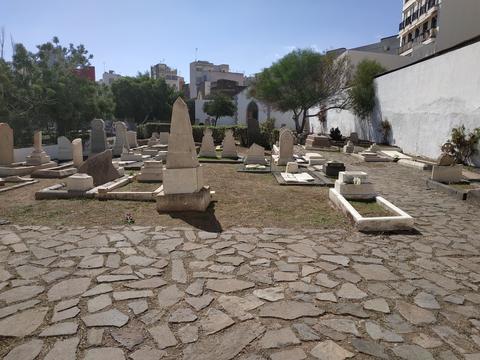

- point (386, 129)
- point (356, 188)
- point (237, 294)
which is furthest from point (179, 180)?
point (386, 129)

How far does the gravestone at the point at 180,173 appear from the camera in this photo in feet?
23.0

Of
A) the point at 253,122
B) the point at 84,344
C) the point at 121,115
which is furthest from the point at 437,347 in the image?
the point at 121,115

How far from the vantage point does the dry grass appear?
6355mm

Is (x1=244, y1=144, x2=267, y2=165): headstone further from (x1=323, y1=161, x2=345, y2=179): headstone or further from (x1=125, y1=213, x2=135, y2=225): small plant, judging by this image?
(x1=125, y1=213, x2=135, y2=225): small plant

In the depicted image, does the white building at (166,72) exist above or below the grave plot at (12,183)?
above

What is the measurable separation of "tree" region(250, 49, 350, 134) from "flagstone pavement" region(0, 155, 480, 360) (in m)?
26.4

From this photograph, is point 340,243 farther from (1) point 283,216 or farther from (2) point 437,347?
(2) point 437,347

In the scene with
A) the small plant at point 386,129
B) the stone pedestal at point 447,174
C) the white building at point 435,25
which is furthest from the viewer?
the white building at point 435,25

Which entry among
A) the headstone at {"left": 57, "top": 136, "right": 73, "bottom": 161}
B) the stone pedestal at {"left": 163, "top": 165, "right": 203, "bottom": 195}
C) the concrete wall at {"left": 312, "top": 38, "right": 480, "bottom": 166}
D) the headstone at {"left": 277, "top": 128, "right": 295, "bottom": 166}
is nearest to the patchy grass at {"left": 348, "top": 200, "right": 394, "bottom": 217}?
the stone pedestal at {"left": 163, "top": 165, "right": 203, "bottom": 195}

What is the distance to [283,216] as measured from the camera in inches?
271

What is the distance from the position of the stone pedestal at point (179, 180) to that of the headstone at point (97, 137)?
10.6 m

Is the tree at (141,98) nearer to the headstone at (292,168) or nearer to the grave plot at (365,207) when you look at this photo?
the headstone at (292,168)

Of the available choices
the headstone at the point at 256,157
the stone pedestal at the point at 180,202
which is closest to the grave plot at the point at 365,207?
the stone pedestal at the point at 180,202

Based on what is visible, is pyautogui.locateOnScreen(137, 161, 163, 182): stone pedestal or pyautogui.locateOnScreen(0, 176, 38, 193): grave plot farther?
pyautogui.locateOnScreen(137, 161, 163, 182): stone pedestal
